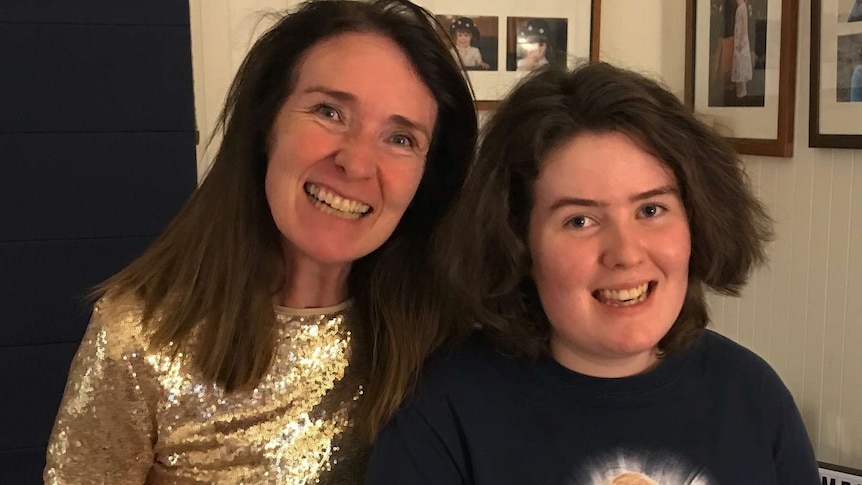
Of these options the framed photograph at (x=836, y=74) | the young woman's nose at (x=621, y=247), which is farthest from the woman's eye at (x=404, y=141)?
the framed photograph at (x=836, y=74)

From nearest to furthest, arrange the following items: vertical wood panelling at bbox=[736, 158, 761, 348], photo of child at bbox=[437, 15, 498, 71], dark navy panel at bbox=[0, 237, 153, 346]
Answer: dark navy panel at bbox=[0, 237, 153, 346] → vertical wood panelling at bbox=[736, 158, 761, 348] → photo of child at bbox=[437, 15, 498, 71]

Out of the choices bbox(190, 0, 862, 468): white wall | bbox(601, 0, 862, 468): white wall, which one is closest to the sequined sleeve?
bbox(190, 0, 862, 468): white wall

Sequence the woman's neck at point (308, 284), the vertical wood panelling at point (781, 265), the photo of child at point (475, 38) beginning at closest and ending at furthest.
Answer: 1. the woman's neck at point (308, 284)
2. the vertical wood panelling at point (781, 265)
3. the photo of child at point (475, 38)

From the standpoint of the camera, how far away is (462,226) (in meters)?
1.19

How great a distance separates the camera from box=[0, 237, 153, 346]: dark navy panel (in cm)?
206

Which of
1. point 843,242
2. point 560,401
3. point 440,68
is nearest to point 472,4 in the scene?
point 843,242

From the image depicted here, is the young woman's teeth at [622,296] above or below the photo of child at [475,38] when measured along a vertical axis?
below

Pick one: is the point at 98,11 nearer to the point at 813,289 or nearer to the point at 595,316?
the point at 595,316

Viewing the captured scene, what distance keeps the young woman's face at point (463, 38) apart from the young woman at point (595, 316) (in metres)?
1.45

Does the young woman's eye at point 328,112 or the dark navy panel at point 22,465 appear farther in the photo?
the dark navy panel at point 22,465

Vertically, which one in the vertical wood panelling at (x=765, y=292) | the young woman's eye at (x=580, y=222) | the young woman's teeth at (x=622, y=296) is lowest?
the vertical wood panelling at (x=765, y=292)

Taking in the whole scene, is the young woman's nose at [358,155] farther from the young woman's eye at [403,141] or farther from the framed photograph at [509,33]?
the framed photograph at [509,33]

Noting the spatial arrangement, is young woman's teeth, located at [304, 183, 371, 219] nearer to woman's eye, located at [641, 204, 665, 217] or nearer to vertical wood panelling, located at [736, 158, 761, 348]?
woman's eye, located at [641, 204, 665, 217]

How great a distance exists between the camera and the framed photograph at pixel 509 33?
8.50ft
